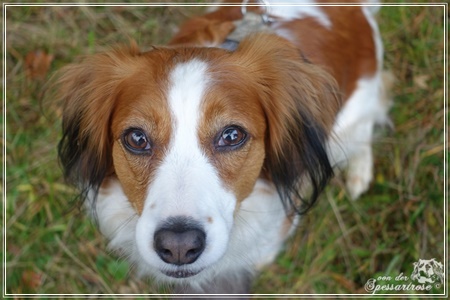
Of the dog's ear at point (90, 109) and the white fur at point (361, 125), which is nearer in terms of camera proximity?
the dog's ear at point (90, 109)

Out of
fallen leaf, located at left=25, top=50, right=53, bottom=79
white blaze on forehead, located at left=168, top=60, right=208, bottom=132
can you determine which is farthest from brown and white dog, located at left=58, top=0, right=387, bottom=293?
fallen leaf, located at left=25, top=50, right=53, bottom=79

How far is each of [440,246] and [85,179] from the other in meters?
1.88

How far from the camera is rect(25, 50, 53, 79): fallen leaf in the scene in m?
3.42

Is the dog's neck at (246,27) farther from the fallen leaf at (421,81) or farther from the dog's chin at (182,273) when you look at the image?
the fallen leaf at (421,81)

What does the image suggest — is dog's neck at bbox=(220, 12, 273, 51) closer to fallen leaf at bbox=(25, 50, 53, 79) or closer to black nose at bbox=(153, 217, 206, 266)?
black nose at bbox=(153, 217, 206, 266)

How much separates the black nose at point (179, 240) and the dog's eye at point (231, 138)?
0.96 ft

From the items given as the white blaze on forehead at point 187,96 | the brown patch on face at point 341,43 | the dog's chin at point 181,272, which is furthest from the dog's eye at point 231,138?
the brown patch on face at point 341,43

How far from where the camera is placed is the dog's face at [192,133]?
5.72 feet

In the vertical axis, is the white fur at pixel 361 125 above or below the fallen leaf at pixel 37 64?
below

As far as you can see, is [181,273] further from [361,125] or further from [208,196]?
[361,125]

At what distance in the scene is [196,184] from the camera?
1729mm

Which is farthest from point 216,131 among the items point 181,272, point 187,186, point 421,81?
point 421,81

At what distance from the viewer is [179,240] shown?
66.9 inches

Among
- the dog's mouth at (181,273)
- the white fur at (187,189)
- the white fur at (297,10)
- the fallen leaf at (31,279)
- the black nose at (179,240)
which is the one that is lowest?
the fallen leaf at (31,279)
